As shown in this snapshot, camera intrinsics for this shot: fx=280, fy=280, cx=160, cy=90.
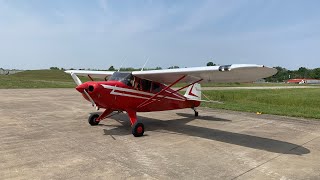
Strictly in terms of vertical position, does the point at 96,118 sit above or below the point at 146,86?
below

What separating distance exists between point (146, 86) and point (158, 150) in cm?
356

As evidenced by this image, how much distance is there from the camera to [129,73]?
10086mm

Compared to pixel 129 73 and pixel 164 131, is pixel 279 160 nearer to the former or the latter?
pixel 164 131

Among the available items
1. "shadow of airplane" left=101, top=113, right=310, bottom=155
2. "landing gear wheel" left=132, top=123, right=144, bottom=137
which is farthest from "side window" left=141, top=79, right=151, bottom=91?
"landing gear wheel" left=132, top=123, right=144, bottom=137

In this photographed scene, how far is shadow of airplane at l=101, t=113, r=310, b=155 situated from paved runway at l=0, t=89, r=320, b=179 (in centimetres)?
3

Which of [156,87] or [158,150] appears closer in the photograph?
[158,150]

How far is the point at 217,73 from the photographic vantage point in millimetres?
8648

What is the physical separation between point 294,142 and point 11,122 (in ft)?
34.0

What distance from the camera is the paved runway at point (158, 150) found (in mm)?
5734

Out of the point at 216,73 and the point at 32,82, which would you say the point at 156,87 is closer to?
the point at 216,73

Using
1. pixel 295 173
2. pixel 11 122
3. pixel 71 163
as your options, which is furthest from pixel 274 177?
pixel 11 122

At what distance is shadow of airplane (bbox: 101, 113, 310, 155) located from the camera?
26.3 feet

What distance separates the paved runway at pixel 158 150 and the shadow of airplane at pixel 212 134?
0.03m

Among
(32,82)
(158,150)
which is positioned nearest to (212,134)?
(158,150)
